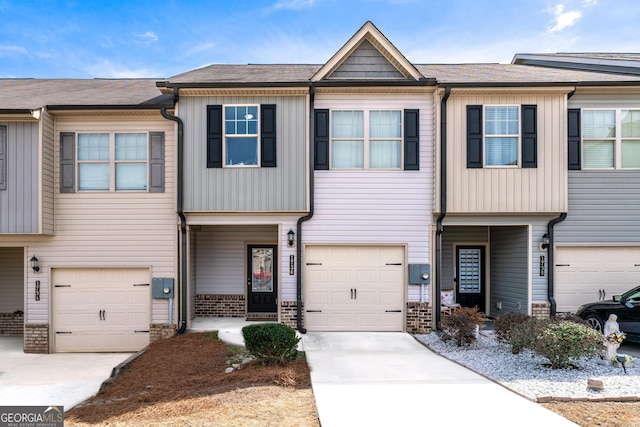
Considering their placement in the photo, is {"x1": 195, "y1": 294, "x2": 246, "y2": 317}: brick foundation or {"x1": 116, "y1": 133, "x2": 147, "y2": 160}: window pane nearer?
{"x1": 116, "y1": 133, "x2": 147, "y2": 160}: window pane

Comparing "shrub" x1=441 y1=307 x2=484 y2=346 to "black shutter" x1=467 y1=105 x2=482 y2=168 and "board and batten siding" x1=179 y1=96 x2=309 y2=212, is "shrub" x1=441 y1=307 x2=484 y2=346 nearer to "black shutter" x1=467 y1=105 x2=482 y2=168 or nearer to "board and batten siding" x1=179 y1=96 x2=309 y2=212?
"black shutter" x1=467 y1=105 x2=482 y2=168

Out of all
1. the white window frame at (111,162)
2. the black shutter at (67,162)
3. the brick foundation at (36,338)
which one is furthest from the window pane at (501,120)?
the brick foundation at (36,338)

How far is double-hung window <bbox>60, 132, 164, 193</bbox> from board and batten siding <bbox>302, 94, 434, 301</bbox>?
13.2 feet

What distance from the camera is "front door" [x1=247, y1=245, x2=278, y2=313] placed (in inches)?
475

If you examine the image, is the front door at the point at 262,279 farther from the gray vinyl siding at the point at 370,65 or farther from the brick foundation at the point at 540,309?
the brick foundation at the point at 540,309

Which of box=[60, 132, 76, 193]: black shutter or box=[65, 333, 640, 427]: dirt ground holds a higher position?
box=[60, 132, 76, 193]: black shutter

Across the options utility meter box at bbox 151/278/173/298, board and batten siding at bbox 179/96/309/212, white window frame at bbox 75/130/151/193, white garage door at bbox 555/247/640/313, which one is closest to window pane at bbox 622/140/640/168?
white garage door at bbox 555/247/640/313

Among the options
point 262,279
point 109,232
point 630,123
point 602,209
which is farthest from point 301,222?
point 630,123

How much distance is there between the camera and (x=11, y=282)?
1204 cm

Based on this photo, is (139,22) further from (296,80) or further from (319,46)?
(296,80)

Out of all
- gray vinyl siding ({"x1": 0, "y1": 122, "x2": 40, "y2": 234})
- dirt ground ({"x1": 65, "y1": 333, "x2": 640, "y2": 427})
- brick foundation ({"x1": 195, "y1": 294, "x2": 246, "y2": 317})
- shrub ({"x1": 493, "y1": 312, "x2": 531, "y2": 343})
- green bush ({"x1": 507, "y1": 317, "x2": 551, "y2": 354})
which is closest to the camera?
dirt ground ({"x1": 65, "y1": 333, "x2": 640, "y2": 427})

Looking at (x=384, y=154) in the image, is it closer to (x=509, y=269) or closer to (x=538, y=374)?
(x=509, y=269)

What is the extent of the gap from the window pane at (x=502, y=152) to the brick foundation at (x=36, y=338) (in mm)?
11440

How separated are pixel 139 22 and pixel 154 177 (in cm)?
840
